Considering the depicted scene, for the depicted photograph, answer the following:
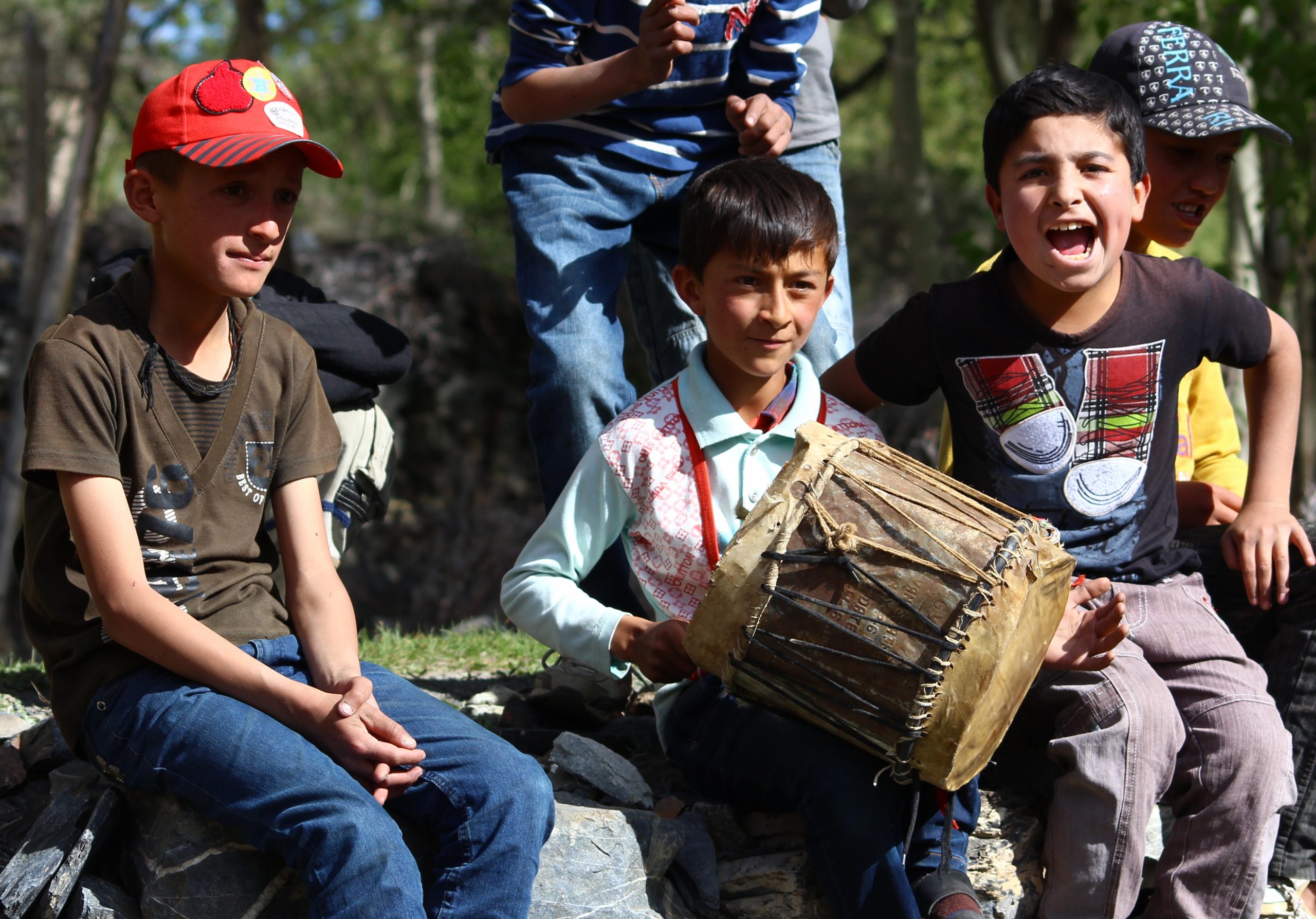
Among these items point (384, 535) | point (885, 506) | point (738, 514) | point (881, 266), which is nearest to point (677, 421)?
point (738, 514)

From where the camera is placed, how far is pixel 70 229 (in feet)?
23.2

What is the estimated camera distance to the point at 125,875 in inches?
106

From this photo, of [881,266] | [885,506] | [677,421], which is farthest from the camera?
[881,266]

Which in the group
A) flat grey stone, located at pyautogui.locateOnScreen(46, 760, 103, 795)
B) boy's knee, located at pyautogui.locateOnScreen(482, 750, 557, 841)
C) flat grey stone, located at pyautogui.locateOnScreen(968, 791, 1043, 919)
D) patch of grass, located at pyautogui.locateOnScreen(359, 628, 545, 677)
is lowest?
patch of grass, located at pyautogui.locateOnScreen(359, 628, 545, 677)

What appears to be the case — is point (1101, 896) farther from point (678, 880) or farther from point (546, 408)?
point (546, 408)

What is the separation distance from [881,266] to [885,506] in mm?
11371

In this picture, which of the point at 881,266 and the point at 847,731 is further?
the point at 881,266

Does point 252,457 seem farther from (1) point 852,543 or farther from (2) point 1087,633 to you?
(2) point 1087,633

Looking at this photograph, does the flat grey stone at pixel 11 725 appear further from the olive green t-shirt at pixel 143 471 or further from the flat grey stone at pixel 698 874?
the flat grey stone at pixel 698 874

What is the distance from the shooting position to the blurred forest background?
23.5ft

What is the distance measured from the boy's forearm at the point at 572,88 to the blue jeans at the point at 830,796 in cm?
149

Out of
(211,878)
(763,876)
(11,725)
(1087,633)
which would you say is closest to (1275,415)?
(1087,633)

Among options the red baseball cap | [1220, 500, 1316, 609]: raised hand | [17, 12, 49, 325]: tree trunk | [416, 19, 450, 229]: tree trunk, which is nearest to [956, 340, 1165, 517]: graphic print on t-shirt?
[1220, 500, 1316, 609]: raised hand

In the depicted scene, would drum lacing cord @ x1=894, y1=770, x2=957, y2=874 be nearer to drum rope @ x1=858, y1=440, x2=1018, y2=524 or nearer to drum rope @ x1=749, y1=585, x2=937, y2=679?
drum rope @ x1=749, y1=585, x2=937, y2=679
